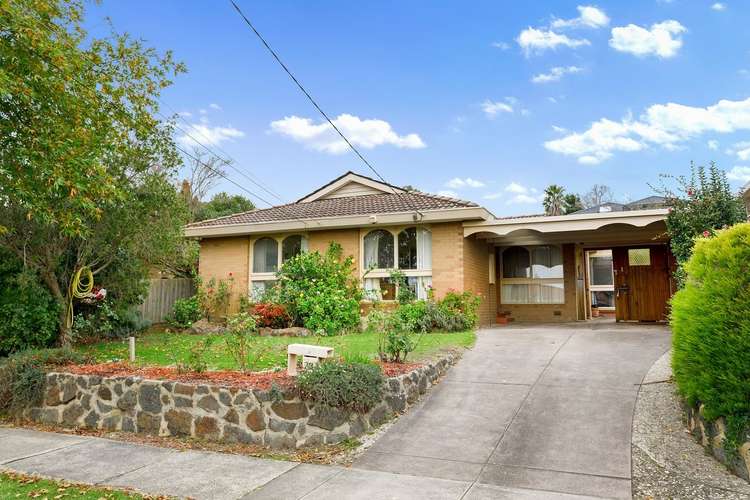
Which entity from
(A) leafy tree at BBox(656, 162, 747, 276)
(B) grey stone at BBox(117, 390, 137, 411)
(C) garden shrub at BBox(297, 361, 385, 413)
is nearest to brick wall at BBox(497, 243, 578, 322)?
(A) leafy tree at BBox(656, 162, 747, 276)

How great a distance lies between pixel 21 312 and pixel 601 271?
18.0 m

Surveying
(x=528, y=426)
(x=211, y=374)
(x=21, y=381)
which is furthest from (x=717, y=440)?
(x=21, y=381)

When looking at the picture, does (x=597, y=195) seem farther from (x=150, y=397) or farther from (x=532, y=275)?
(x=150, y=397)

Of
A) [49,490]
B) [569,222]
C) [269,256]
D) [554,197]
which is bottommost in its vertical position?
[49,490]

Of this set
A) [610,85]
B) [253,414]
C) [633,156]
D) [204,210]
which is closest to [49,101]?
[253,414]

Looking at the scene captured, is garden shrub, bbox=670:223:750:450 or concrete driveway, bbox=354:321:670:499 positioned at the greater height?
garden shrub, bbox=670:223:750:450

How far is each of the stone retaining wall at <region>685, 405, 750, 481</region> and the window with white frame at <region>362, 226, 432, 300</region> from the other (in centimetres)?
812

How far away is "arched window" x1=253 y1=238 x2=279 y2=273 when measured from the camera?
1538cm

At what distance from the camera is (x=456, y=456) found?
5.26 meters

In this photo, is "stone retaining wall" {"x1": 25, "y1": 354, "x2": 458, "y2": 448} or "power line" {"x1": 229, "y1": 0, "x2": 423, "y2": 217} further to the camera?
"power line" {"x1": 229, "y1": 0, "x2": 423, "y2": 217}

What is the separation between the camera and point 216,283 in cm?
1570

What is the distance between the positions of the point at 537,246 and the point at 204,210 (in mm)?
22448

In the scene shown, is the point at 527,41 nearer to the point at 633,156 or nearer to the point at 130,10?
the point at 130,10

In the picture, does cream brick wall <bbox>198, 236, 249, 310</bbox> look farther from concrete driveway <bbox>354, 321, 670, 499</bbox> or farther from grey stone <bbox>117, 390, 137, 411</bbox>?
concrete driveway <bbox>354, 321, 670, 499</bbox>
